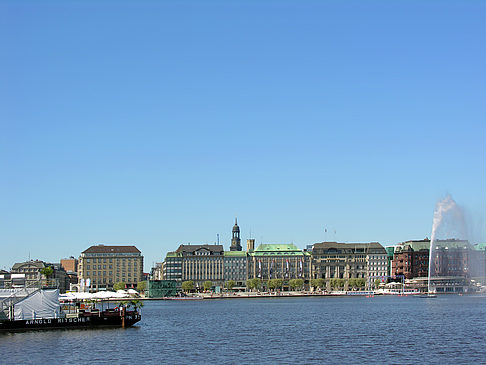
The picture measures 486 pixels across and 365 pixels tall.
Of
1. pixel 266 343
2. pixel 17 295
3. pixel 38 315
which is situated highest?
pixel 17 295

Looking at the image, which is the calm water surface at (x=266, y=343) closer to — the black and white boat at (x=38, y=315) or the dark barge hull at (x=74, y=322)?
the dark barge hull at (x=74, y=322)

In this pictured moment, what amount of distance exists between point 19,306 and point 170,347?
23326 mm

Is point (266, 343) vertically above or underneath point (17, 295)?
underneath

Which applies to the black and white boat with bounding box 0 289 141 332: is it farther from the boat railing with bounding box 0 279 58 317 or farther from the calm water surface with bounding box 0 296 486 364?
the calm water surface with bounding box 0 296 486 364

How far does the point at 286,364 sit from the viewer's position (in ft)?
197

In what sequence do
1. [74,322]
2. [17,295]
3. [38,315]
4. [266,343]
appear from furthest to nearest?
[74,322] < [38,315] < [17,295] < [266,343]

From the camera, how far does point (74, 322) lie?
294 ft

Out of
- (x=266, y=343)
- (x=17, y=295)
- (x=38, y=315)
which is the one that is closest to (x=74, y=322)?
(x=38, y=315)

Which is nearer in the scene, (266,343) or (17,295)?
(266,343)

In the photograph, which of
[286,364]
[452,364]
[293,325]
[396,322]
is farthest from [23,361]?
[396,322]

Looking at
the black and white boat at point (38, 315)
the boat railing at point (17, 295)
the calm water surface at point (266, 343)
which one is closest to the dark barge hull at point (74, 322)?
the black and white boat at point (38, 315)

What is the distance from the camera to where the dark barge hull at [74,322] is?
85.6 m

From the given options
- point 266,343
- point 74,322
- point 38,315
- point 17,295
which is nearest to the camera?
point 266,343

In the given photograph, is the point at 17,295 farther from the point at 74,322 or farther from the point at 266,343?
the point at 266,343
